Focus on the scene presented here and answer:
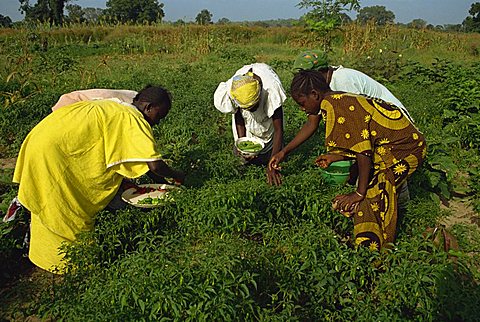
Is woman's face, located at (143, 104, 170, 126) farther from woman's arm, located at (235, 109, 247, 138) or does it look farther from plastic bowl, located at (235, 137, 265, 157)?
woman's arm, located at (235, 109, 247, 138)

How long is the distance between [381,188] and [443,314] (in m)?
0.99

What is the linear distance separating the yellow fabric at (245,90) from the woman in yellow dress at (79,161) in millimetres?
787

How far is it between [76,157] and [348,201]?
2.12 meters

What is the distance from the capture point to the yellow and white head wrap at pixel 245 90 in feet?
14.0

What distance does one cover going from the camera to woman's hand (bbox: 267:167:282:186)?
4.09m

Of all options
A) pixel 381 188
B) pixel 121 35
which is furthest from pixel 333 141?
pixel 121 35

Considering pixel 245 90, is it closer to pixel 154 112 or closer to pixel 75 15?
pixel 154 112

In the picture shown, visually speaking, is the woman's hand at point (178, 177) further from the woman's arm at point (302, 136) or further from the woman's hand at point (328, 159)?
the woman's hand at point (328, 159)

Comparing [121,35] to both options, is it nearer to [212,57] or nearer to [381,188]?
[212,57]

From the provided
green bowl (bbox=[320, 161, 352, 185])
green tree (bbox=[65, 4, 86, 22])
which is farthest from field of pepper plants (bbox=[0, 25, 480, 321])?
green tree (bbox=[65, 4, 86, 22])

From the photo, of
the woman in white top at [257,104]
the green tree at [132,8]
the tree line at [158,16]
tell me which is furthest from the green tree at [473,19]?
the woman in white top at [257,104]

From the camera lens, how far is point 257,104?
15.0 feet

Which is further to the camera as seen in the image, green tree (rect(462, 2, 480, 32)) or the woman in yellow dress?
green tree (rect(462, 2, 480, 32))

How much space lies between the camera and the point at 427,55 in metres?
15.5
